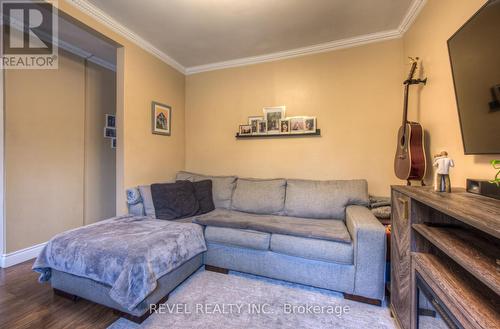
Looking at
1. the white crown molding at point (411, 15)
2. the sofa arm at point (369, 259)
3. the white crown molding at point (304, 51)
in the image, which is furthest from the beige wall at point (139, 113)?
the white crown molding at point (411, 15)

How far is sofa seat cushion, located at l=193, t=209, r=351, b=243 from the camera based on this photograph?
1.76m

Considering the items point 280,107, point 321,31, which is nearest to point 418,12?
point 321,31

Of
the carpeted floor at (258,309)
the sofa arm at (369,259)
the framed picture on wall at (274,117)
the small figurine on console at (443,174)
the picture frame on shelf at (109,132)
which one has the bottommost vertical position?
the carpeted floor at (258,309)

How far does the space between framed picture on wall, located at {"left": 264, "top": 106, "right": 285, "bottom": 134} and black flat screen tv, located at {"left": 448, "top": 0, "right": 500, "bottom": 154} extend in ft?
5.87

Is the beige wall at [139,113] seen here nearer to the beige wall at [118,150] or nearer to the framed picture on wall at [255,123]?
the beige wall at [118,150]

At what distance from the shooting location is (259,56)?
2.96 metres

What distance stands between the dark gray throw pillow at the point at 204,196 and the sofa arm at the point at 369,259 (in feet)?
5.41

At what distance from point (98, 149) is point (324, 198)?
3.18 m

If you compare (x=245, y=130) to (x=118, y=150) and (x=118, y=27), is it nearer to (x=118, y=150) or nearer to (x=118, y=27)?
(x=118, y=150)

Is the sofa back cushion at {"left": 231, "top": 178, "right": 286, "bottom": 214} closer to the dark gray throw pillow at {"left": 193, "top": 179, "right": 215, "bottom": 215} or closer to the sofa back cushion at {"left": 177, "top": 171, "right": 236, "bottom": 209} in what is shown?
the sofa back cushion at {"left": 177, "top": 171, "right": 236, "bottom": 209}

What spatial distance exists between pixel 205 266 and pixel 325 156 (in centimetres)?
192

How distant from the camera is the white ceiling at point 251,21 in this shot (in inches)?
77.5

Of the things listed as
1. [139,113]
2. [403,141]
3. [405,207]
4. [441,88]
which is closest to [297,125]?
[403,141]

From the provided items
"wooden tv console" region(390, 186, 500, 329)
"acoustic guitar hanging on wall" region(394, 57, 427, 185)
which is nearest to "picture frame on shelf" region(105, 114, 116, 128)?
"wooden tv console" region(390, 186, 500, 329)
